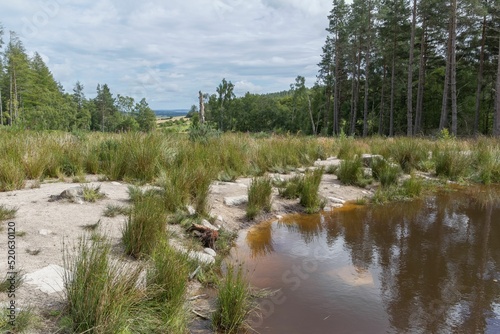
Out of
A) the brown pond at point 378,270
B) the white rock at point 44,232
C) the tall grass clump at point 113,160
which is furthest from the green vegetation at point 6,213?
Answer: the brown pond at point 378,270

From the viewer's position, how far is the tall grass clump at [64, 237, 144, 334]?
2133 mm

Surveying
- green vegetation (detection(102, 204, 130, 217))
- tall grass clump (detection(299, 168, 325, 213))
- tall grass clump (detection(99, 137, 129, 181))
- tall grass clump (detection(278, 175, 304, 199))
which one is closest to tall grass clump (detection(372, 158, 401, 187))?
tall grass clump (detection(299, 168, 325, 213))

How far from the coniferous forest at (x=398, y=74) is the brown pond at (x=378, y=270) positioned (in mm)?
7713

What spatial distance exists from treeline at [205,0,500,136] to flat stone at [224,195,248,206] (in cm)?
1078

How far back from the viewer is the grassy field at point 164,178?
2285 mm

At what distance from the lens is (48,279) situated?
273 cm

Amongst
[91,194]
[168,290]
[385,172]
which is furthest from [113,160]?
[385,172]

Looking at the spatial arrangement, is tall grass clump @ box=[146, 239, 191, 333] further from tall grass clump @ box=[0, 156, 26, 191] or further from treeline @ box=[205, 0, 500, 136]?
treeline @ box=[205, 0, 500, 136]

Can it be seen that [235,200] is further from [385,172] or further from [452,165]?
[452,165]

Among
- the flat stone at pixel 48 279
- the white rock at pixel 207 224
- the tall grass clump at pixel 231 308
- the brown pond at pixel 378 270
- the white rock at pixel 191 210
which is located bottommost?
the brown pond at pixel 378 270

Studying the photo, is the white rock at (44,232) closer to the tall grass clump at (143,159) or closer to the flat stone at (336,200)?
the tall grass clump at (143,159)

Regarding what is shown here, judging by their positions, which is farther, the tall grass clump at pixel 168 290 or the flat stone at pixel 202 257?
the flat stone at pixel 202 257

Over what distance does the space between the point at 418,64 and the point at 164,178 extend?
99.3 ft

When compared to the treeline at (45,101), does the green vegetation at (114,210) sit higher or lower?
lower
